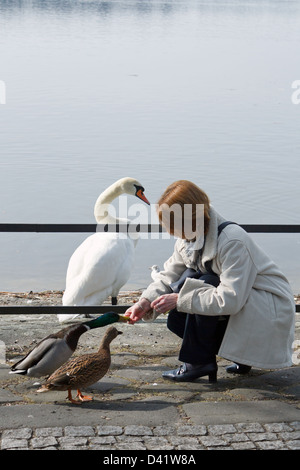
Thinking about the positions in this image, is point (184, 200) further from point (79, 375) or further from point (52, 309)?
point (52, 309)

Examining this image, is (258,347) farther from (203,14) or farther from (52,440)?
(203,14)

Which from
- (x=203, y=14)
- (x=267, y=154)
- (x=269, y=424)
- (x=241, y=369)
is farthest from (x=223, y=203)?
(x=203, y=14)

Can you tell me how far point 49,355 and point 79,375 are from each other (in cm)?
26

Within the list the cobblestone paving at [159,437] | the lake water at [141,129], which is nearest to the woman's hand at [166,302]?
the cobblestone paving at [159,437]

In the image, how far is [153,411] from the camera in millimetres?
4262

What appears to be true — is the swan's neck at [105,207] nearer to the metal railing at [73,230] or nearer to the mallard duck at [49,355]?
the metal railing at [73,230]

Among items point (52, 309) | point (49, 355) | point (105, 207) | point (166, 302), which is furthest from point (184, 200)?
point (105, 207)

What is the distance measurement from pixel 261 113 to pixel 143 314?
16.3 m

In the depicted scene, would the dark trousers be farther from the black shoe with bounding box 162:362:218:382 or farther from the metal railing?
the metal railing

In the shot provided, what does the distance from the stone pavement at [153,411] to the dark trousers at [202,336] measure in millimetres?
190

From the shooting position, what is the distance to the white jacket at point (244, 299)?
173 inches

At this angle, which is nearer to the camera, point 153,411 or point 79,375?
point 153,411
